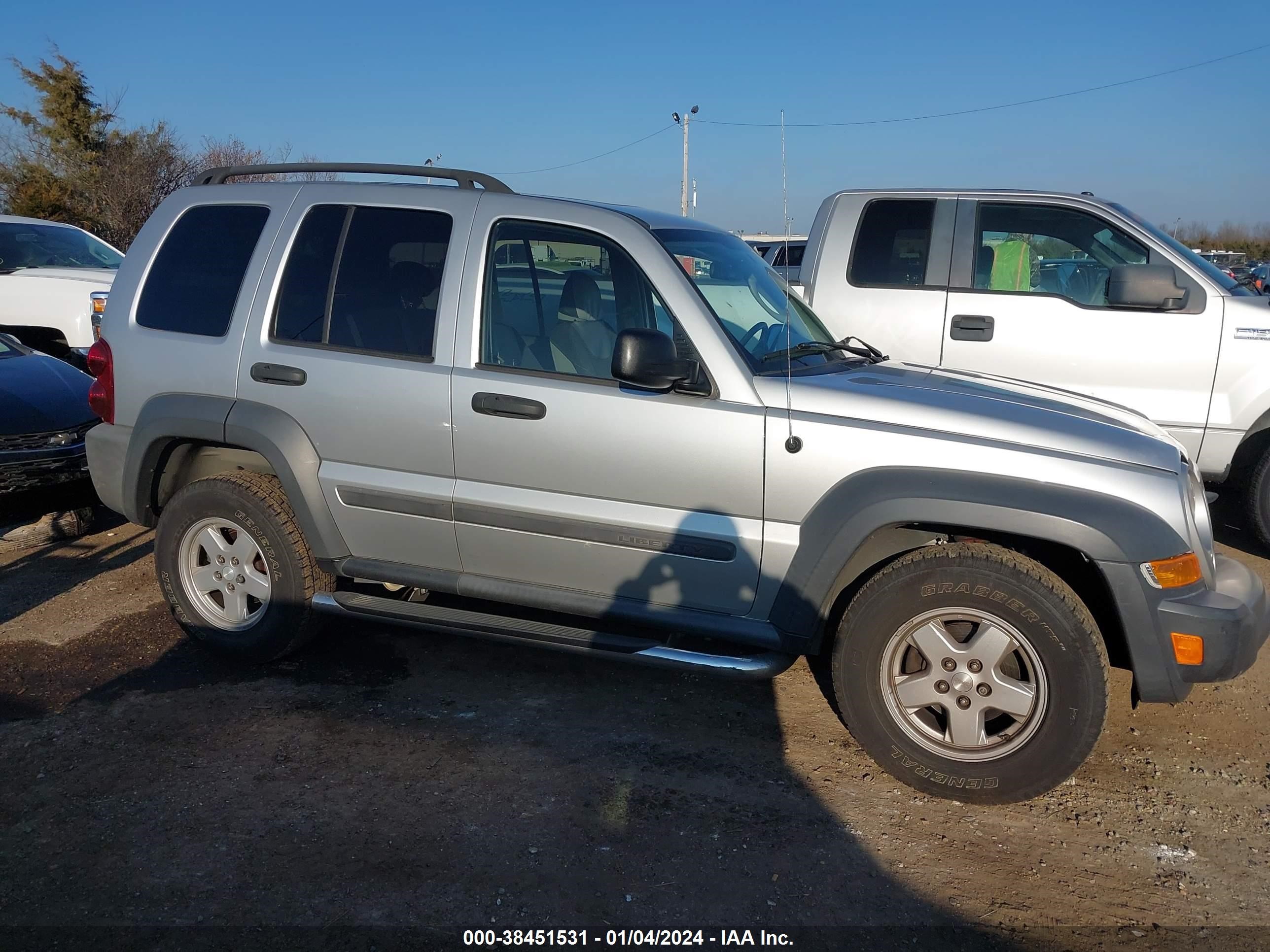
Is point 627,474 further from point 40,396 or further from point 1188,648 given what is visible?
point 40,396

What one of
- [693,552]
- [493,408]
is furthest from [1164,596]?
[493,408]

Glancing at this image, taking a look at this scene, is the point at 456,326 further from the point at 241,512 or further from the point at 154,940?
the point at 154,940

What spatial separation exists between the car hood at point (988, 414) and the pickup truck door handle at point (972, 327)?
2214 millimetres

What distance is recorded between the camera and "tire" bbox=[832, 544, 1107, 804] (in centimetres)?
327

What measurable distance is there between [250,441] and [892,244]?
4.18m

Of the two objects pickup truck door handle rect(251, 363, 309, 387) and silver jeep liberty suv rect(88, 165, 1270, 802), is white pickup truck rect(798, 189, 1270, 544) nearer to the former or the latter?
silver jeep liberty suv rect(88, 165, 1270, 802)

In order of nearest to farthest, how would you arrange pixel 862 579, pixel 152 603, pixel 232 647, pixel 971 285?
pixel 862 579 → pixel 232 647 → pixel 152 603 → pixel 971 285

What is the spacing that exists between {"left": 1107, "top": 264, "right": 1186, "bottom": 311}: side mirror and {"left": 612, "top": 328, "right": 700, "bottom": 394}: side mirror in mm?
3467

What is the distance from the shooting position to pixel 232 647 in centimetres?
445

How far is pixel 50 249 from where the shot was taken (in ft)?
33.5

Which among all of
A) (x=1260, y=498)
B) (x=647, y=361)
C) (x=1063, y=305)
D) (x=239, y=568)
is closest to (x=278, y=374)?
(x=239, y=568)

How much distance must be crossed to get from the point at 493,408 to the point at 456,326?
391mm

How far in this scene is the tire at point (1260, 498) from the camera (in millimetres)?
5750

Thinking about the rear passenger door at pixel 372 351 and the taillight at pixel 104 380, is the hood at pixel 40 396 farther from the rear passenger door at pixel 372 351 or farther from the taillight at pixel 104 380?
the rear passenger door at pixel 372 351
